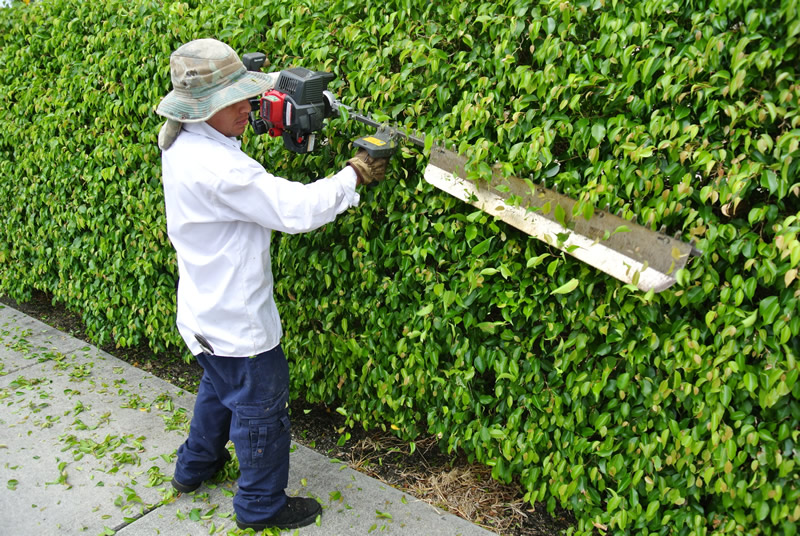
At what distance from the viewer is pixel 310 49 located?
3119 mm

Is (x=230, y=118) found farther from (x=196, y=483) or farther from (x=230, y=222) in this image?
(x=196, y=483)

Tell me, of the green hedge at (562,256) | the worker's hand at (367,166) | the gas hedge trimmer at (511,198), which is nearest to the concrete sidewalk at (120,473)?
the green hedge at (562,256)

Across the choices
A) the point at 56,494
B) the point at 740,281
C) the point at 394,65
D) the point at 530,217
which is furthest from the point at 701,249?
the point at 56,494

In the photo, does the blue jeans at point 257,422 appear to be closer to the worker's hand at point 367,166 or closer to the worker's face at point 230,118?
the worker's hand at point 367,166

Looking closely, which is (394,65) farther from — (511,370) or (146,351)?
(146,351)

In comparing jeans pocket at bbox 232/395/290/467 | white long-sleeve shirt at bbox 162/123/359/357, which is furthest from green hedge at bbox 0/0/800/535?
jeans pocket at bbox 232/395/290/467

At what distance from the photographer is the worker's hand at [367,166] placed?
277 cm

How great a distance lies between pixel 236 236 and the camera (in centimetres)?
276

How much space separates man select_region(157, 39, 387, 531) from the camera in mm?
2643

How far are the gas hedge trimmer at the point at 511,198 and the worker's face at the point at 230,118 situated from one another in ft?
0.23

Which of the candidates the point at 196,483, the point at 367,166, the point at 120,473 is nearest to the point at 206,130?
the point at 367,166

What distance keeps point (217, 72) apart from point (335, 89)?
1.99 feet

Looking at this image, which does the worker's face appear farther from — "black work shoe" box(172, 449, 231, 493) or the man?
"black work shoe" box(172, 449, 231, 493)

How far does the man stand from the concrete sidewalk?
262 mm
